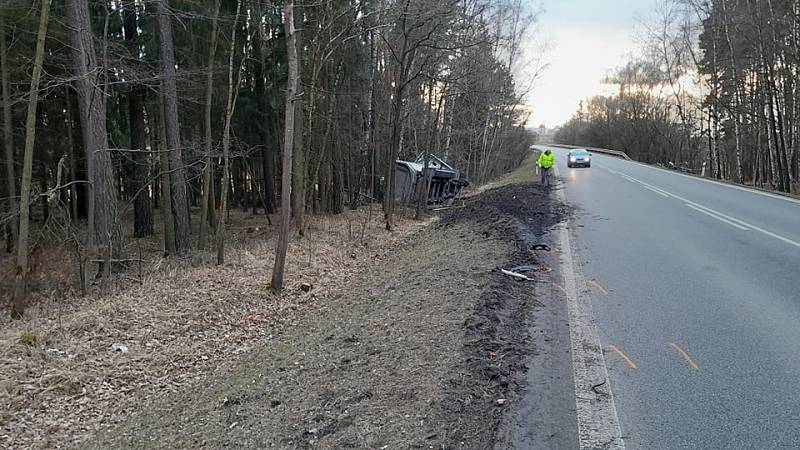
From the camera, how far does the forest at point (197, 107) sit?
35.2 feet

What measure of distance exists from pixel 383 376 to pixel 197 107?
57.3 feet

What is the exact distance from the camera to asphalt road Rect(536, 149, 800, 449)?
11.6 feet

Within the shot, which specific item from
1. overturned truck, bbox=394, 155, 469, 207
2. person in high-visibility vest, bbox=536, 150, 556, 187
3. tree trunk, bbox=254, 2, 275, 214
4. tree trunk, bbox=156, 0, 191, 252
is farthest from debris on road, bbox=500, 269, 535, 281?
tree trunk, bbox=254, 2, 275, 214

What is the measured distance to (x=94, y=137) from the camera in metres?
11.0

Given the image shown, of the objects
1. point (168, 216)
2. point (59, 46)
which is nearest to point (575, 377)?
point (168, 216)

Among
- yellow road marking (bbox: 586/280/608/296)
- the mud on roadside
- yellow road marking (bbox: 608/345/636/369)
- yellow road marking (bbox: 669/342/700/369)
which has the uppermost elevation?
yellow road marking (bbox: 586/280/608/296)

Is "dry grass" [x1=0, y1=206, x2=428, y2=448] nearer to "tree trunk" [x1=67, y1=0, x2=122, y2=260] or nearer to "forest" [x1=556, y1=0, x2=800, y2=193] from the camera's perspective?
"tree trunk" [x1=67, y1=0, x2=122, y2=260]

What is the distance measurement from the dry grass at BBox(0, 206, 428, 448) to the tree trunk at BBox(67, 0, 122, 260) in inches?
39.2

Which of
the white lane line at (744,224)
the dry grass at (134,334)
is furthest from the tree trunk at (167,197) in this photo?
the white lane line at (744,224)

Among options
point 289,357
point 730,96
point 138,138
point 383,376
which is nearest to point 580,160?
point 730,96

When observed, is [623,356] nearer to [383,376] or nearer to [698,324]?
[698,324]

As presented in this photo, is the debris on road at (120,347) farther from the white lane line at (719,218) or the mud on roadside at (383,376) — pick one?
the white lane line at (719,218)

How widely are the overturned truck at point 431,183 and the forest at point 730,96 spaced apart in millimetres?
13553

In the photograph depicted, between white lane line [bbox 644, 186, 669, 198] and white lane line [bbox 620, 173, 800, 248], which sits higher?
white lane line [bbox 644, 186, 669, 198]
